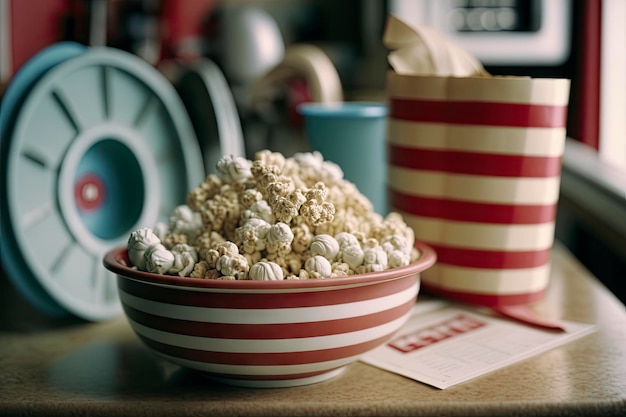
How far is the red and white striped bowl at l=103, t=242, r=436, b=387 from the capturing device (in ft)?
2.01

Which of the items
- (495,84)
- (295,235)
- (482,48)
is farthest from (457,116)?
(482,48)

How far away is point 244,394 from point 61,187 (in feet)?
1.17

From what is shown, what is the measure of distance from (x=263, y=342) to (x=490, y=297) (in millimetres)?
385

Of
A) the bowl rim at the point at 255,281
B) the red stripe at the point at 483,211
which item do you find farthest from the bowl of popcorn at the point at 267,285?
the red stripe at the point at 483,211

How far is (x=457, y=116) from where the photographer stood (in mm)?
887

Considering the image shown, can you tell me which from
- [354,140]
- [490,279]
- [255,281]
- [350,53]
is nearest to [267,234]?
[255,281]

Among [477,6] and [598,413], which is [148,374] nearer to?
[598,413]

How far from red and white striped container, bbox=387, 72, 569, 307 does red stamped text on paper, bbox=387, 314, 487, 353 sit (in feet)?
0.20

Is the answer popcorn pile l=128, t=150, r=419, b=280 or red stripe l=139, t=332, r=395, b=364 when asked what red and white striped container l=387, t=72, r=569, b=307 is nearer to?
popcorn pile l=128, t=150, r=419, b=280

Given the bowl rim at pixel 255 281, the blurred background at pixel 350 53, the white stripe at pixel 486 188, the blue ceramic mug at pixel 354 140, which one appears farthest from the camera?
the blurred background at pixel 350 53

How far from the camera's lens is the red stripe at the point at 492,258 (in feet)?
2.97

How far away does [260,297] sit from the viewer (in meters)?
0.61

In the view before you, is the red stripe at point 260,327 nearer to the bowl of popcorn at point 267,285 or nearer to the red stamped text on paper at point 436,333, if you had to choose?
the bowl of popcorn at point 267,285

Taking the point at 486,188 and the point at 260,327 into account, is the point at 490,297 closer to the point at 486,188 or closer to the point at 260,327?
the point at 486,188
